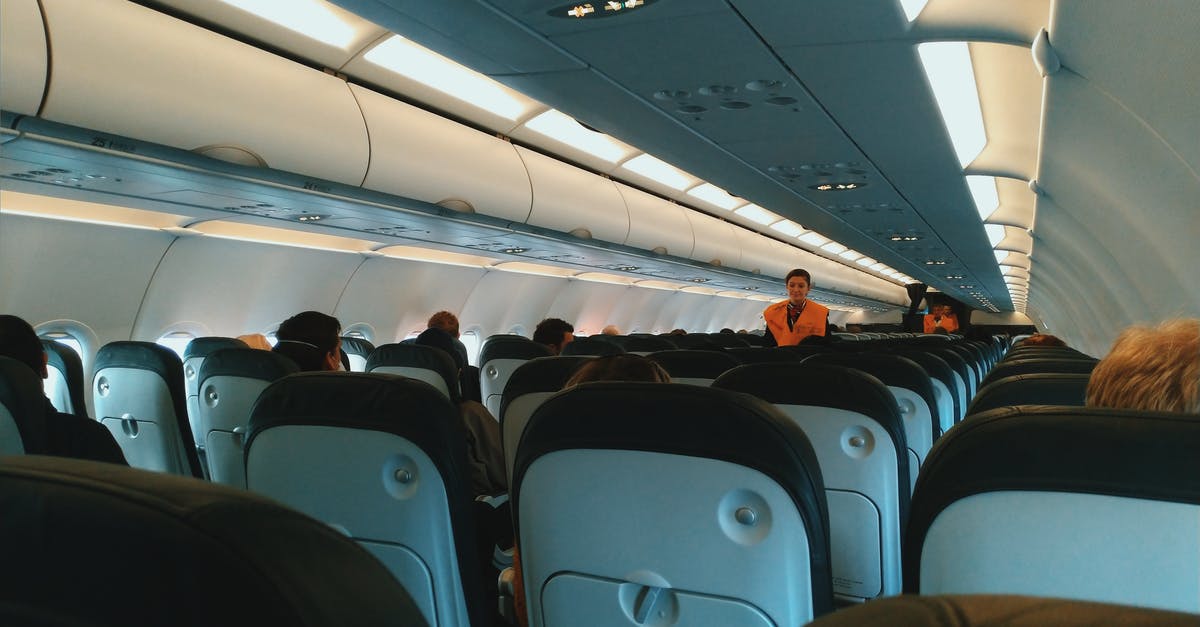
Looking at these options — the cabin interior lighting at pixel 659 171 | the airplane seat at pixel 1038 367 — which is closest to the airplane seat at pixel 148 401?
the airplane seat at pixel 1038 367

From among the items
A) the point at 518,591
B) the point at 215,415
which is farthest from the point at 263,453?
the point at 215,415

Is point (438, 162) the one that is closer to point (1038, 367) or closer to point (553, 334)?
point (553, 334)

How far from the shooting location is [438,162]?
676 cm

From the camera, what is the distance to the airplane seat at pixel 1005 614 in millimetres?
526

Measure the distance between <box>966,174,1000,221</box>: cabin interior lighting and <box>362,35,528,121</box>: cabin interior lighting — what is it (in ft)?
17.6

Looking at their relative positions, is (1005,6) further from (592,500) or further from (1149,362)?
(592,500)

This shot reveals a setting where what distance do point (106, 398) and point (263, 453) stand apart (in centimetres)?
326

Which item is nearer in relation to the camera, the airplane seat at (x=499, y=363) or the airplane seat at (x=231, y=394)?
the airplane seat at (x=231, y=394)

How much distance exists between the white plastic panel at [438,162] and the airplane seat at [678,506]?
4738 millimetres

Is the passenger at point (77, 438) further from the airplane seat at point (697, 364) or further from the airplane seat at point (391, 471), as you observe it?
the airplane seat at point (697, 364)

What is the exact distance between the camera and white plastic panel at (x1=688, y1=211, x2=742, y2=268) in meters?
12.9

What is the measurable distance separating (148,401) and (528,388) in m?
2.68

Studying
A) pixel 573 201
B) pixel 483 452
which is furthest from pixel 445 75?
pixel 483 452

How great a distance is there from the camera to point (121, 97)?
13.6 feet
